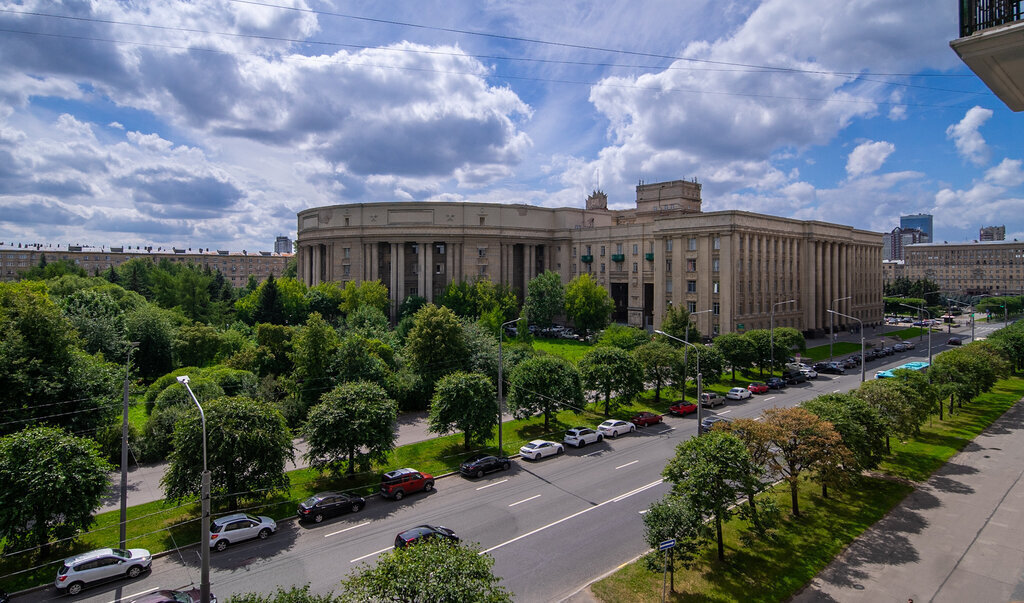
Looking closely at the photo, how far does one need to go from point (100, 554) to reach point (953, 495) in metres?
33.5

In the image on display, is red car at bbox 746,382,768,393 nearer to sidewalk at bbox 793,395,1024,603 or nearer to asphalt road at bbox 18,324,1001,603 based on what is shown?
sidewalk at bbox 793,395,1024,603

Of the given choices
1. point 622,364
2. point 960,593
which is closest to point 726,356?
point 622,364

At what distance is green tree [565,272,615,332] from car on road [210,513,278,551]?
51271 mm

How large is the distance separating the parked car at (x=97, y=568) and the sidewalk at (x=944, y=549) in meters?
21.7

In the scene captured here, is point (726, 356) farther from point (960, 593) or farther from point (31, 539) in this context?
point (31, 539)

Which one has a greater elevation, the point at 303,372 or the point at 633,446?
the point at 303,372

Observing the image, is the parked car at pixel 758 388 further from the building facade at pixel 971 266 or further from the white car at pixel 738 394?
the building facade at pixel 971 266

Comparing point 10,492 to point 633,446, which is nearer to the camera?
point 10,492

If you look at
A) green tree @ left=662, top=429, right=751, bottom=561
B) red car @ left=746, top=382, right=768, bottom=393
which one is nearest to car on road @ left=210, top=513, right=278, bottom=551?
green tree @ left=662, top=429, right=751, bottom=561

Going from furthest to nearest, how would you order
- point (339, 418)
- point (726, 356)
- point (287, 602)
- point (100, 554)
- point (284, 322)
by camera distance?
point (284, 322), point (726, 356), point (339, 418), point (100, 554), point (287, 602)

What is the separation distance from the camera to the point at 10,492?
57.6 feet

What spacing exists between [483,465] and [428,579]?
1726cm

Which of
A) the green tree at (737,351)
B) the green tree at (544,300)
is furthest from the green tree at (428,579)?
the green tree at (544,300)

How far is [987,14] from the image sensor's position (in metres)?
5.76
